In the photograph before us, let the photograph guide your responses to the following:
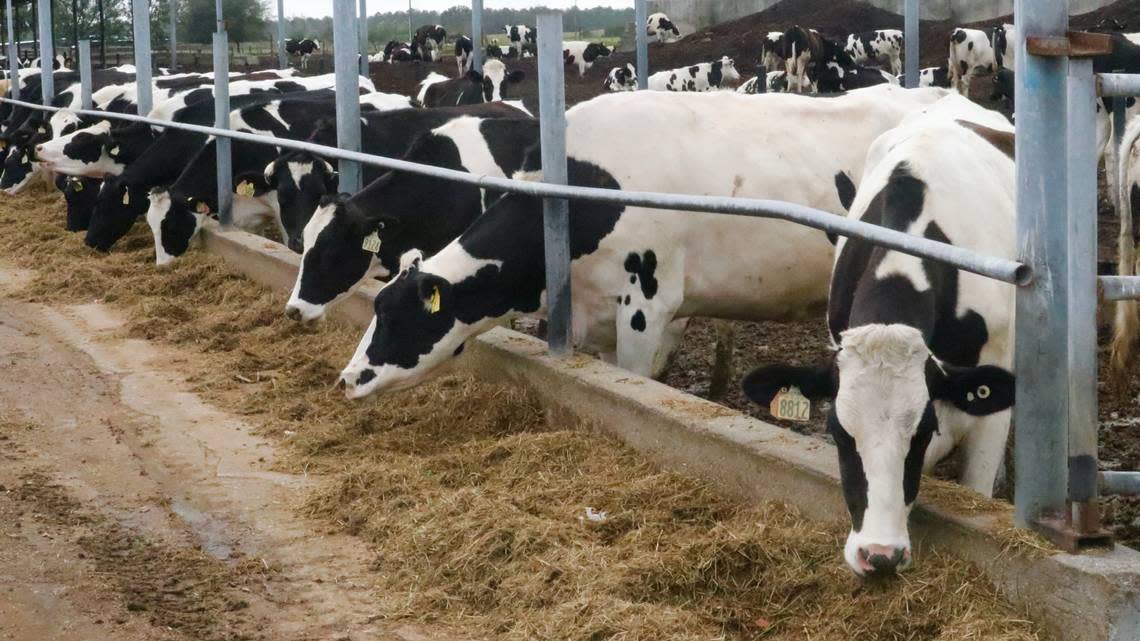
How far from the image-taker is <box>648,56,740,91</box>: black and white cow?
31156mm

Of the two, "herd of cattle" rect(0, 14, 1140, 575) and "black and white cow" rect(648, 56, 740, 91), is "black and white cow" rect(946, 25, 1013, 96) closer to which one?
"black and white cow" rect(648, 56, 740, 91)

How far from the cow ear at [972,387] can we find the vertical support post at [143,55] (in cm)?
1227

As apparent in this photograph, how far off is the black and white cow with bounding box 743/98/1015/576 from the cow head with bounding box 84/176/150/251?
855cm

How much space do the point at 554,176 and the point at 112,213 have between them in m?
7.35

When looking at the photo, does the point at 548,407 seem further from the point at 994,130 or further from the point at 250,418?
the point at 994,130

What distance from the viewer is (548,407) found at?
21.1ft

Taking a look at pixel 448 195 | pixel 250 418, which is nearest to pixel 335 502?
pixel 250 418

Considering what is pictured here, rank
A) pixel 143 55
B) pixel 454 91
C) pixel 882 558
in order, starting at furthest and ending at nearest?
pixel 454 91 → pixel 143 55 → pixel 882 558

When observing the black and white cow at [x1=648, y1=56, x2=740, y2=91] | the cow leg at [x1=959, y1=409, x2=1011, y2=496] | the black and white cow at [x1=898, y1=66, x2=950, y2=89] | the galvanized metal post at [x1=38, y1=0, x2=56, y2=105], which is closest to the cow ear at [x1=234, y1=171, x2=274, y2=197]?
the cow leg at [x1=959, y1=409, x2=1011, y2=496]

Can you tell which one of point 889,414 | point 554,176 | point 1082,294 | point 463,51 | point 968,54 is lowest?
point 889,414

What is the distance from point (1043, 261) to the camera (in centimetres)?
378

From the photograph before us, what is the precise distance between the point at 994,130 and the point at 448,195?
3.00 metres

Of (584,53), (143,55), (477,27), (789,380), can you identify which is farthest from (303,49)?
(789,380)

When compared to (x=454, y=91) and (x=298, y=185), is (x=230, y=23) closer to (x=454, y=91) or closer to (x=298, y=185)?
(x=454, y=91)
